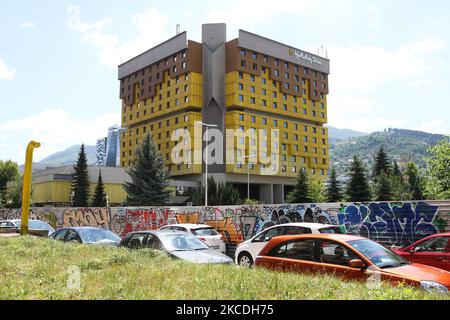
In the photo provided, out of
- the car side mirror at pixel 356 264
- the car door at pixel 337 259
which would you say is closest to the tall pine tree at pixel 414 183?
the car door at pixel 337 259

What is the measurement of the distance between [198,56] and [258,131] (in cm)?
1678

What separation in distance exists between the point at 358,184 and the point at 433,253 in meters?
47.9

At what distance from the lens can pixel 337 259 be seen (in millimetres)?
7816

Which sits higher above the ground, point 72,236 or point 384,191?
point 384,191

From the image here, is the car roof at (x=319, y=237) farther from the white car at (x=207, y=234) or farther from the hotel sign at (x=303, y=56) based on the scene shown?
the hotel sign at (x=303, y=56)

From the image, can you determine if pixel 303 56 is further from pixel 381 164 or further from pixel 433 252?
pixel 433 252

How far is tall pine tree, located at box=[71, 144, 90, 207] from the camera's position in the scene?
61.4 meters

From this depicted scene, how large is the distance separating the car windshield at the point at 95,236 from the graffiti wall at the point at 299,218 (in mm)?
7794

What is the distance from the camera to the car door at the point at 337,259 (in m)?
7.36

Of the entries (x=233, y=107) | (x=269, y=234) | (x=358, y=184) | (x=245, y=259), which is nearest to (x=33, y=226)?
(x=245, y=259)

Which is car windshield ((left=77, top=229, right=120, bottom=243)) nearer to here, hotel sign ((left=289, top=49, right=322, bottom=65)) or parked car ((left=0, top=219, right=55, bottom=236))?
parked car ((left=0, top=219, right=55, bottom=236))

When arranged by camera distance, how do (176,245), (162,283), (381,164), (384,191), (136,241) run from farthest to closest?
(381,164) < (384,191) < (136,241) < (176,245) < (162,283)

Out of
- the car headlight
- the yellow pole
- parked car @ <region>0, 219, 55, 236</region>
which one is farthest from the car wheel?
parked car @ <region>0, 219, 55, 236</region>

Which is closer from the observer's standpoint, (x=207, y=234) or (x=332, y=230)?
(x=332, y=230)
